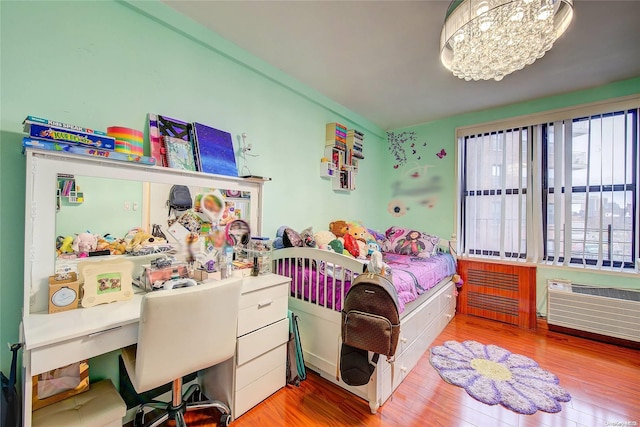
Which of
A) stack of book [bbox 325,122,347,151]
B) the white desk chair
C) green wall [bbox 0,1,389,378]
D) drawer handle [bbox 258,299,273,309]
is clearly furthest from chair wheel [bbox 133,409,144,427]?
stack of book [bbox 325,122,347,151]

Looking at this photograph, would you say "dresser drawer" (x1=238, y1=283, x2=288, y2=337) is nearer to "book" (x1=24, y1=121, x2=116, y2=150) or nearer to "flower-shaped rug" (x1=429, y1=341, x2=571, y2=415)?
"book" (x1=24, y1=121, x2=116, y2=150)

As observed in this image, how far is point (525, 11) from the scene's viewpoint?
1.27 m

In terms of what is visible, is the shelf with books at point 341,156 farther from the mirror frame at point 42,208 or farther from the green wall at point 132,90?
the mirror frame at point 42,208

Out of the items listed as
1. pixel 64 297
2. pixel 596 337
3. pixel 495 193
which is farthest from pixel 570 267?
→ pixel 64 297

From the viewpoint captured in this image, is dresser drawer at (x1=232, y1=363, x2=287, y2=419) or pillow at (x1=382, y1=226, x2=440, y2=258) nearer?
dresser drawer at (x1=232, y1=363, x2=287, y2=419)

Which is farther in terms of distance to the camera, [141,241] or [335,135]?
[335,135]

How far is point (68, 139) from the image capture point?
1.21 m

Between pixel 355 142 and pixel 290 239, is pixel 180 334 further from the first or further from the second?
pixel 355 142

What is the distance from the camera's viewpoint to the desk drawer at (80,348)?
3.07 feet

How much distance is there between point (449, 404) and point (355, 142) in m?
2.68

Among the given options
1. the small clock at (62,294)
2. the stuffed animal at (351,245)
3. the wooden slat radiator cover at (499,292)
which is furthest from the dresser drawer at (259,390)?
the wooden slat radiator cover at (499,292)

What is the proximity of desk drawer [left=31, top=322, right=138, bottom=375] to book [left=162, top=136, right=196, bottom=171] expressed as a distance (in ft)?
3.21

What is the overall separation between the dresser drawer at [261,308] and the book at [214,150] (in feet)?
3.02

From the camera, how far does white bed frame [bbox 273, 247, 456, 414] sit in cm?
167
